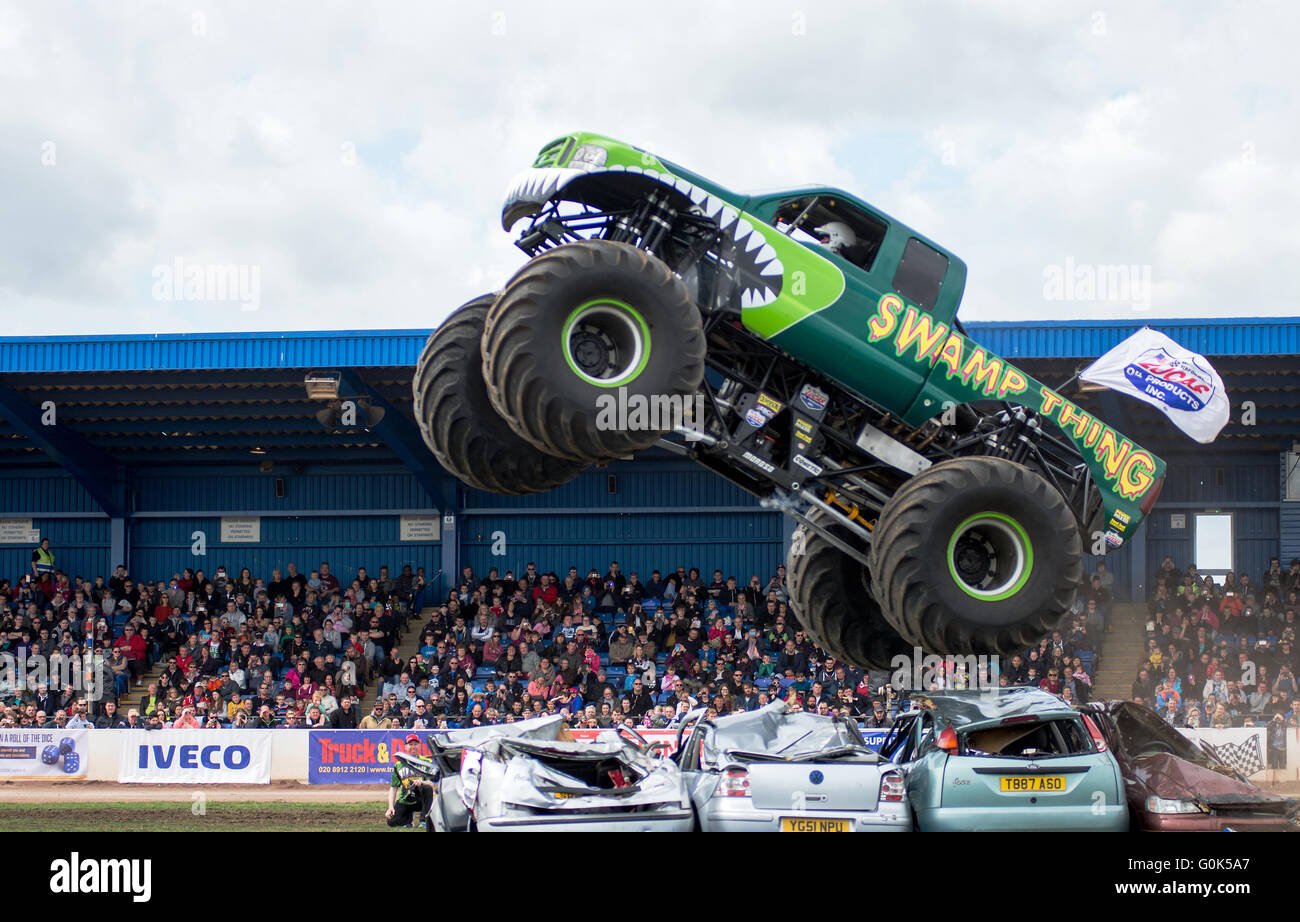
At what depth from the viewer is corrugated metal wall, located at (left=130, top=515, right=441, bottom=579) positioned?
26.3 m

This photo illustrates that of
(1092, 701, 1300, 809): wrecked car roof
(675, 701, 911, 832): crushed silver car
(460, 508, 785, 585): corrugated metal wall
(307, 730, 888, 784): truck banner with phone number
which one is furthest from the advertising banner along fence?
(1092, 701, 1300, 809): wrecked car roof

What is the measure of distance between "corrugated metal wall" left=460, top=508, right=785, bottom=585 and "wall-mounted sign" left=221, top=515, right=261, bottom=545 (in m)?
4.33

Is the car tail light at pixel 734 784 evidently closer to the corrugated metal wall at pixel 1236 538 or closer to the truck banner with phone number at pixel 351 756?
the truck banner with phone number at pixel 351 756

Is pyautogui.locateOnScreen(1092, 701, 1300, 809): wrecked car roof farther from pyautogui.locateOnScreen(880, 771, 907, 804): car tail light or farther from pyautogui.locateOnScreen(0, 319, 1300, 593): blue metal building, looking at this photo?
pyautogui.locateOnScreen(0, 319, 1300, 593): blue metal building

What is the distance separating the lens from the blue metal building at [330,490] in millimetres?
22031

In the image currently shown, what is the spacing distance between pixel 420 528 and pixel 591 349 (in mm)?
18747

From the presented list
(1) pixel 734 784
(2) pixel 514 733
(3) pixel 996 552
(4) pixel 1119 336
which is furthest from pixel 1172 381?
(4) pixel 1119 336

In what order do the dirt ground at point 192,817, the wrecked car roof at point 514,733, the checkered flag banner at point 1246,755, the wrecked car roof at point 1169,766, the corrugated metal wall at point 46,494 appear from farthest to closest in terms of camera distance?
the corrugated metal wall at point 46,494
the checkered flag banner at point 1246,755
the dirt ground at point 192,817
the wrecked car roof at point 514,733
the wrecked car roof at point 1169,766

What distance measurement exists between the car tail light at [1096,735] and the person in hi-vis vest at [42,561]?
875 inches

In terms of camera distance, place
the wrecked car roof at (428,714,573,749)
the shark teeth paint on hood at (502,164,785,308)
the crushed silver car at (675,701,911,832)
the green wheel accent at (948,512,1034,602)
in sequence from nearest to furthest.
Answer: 1. the shark teeth paint on hood at (502,164,785,308)
2. the green wheel accent at (948,512,1034,602)
3. the crushed silver car at (675,701,911,832)
4. the wrecked car roof at (428,714,573,749)

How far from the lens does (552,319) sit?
7.61 m

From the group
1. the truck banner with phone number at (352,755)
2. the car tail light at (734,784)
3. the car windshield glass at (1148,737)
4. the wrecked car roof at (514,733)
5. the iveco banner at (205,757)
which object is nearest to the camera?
the car tail light at (734,784)

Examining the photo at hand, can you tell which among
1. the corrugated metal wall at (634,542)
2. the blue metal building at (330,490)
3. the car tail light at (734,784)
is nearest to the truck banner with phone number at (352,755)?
the blue metal building at (330,490)
